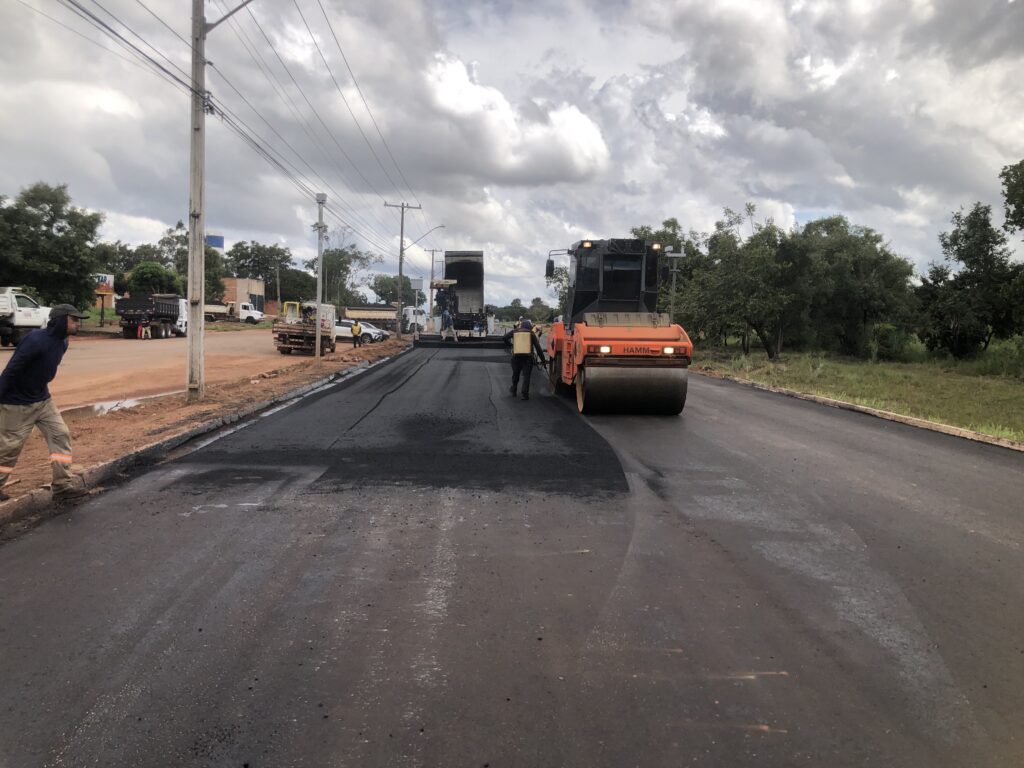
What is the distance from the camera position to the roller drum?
11305mm

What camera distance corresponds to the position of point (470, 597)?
4145mm

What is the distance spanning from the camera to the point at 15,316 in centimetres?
2597

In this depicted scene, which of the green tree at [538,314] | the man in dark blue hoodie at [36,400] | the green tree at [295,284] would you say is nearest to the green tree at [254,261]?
the green tree at [295,284]

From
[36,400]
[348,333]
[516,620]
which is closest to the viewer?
[516,620]

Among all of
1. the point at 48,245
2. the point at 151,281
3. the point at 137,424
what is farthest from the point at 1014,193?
the point at 151,281

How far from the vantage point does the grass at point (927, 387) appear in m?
14.8

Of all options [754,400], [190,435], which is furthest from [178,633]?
[754,400]

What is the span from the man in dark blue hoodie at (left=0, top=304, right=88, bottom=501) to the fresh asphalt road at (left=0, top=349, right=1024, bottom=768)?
498 millimetres

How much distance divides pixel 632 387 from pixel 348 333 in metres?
32.0

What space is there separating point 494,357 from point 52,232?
24246mm

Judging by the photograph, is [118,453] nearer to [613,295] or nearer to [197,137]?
[197,137]

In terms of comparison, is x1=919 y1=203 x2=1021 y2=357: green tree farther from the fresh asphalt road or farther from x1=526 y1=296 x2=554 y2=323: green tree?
the fresh asphalt road

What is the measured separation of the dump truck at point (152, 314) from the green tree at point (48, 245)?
251 centimetres

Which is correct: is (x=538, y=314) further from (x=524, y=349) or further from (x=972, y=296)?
(x=972, y=296)
